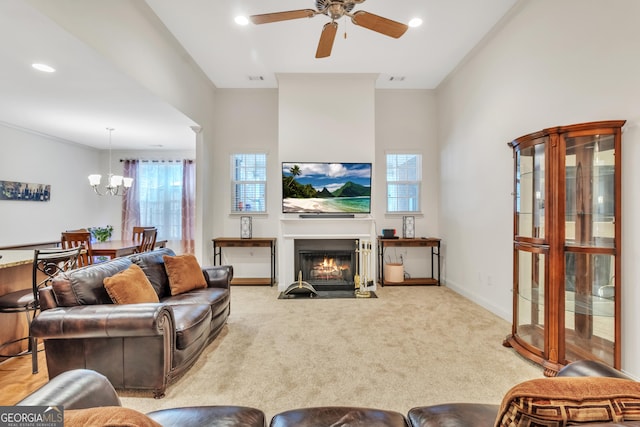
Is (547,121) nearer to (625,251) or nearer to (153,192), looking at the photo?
(625,251)

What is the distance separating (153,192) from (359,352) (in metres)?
6.07

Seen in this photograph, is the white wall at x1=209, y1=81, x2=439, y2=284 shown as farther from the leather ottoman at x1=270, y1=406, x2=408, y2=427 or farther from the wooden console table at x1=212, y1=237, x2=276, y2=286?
the leather ottoman at x1=270, y1=406, x2=408, y2=427

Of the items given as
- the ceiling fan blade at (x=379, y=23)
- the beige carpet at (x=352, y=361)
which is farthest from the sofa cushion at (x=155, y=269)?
the ceiling fan blade at (x=379, y=23)

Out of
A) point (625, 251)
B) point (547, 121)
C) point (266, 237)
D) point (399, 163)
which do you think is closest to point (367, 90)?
point (399, 163)

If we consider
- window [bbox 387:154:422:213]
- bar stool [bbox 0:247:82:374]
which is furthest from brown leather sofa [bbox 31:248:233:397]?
window [bbox 387:154:422:213]

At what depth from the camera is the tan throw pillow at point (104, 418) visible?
0.60 m

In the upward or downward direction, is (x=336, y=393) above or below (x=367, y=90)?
below

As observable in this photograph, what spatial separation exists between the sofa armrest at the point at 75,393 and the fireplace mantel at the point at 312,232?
12.4ft

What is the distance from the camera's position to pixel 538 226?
8.61 feet

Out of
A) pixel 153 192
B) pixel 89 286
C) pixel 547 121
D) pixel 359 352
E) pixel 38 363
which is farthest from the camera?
pixel 153 192

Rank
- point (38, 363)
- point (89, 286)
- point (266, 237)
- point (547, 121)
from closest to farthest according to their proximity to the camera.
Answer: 1. point (89, 286)
2. point (38, 363)
3. point (547, 121)
4. point (266, 237)

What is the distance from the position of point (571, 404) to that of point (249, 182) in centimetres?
537

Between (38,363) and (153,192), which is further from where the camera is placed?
(153,192)

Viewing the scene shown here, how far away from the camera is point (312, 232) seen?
4988 millimetres
